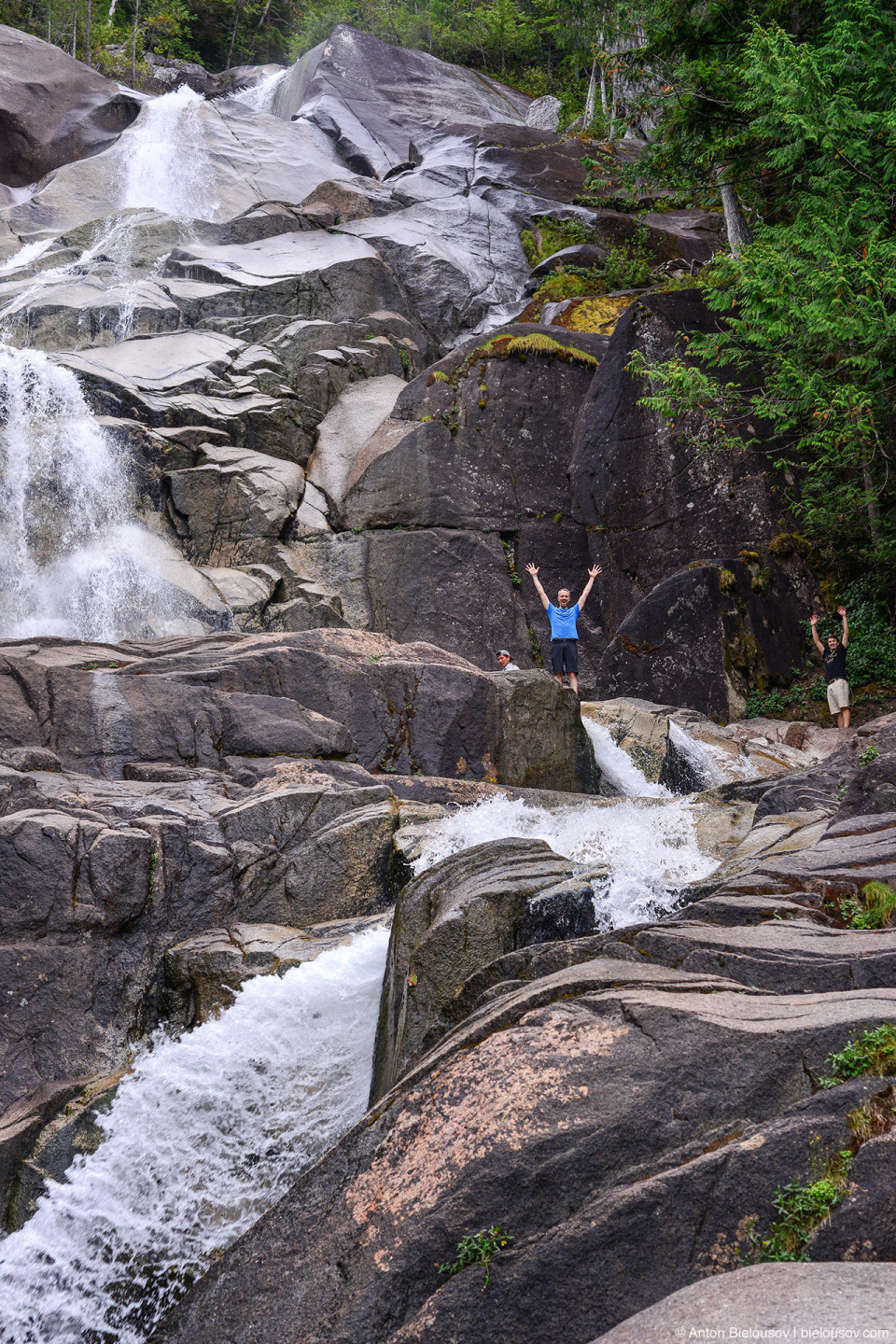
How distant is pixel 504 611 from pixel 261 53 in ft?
148

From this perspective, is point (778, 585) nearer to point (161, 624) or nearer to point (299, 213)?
point (161, 624)

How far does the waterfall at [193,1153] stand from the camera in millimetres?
5551

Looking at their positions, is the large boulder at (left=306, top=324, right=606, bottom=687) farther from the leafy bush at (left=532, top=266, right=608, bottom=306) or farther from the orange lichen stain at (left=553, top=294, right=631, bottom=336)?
the leafy bush at (left=532, top=266, right=608, bottom=306)

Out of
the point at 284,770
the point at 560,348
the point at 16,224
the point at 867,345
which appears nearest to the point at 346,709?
the point at 284,770

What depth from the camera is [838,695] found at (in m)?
14.6

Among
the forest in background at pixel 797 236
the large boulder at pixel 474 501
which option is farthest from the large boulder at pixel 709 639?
the large boulder at pixel 474 501

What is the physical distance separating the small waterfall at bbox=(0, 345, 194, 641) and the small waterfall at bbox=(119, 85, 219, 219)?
14.7 metres

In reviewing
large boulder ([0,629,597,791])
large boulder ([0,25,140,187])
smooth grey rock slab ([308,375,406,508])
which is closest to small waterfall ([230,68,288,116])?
large boulder ([0,25,140,187])

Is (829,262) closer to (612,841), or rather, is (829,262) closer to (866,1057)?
(612,841)

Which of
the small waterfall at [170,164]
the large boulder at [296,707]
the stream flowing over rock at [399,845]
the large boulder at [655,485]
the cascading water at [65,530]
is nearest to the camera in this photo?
the stream flowing over rock at [399,845]

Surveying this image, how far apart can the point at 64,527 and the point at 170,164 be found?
21.6 meters

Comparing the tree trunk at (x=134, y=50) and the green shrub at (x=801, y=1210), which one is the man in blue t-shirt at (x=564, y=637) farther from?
the tree trunk at (x=134, y=50)

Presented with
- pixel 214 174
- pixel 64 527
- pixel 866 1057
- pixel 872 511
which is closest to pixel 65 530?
Answer: pixel 64 527

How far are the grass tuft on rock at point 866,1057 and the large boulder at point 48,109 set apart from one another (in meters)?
40.2
